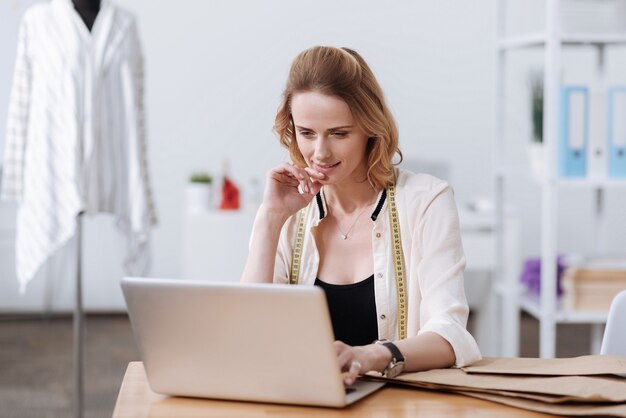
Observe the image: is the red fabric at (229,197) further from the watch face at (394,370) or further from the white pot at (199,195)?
the watch face at (394,370)

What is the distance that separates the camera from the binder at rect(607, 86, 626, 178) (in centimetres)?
325

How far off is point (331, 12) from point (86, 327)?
2481mm

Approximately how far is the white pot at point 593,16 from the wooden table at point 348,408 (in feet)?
6.79

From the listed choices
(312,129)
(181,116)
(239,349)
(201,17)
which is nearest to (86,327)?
(181,116)

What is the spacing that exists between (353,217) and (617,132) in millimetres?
1532

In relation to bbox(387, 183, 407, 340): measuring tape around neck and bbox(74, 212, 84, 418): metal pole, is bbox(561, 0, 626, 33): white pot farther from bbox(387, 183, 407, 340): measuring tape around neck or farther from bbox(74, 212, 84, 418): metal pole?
bbox(74, 212, 84, 418): metal pole

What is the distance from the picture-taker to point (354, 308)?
6.56ft

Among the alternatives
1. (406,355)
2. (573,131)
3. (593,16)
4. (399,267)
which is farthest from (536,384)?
(593,16)

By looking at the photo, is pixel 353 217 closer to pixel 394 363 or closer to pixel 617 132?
pixel 394 363

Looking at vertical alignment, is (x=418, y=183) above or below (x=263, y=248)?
above

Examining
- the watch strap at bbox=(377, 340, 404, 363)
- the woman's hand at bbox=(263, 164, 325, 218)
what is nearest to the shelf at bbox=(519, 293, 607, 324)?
the woman's hand at bbox=(263, 164, 325, 218)

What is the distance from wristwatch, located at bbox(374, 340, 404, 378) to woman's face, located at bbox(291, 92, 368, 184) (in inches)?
19.3

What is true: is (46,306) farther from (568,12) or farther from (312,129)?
(312,129)

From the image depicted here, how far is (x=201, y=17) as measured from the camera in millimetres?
6113
